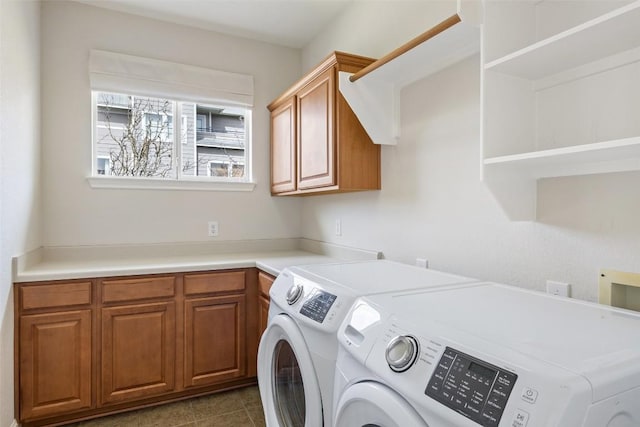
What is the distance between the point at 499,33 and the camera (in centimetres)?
125

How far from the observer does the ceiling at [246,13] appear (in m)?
2.58

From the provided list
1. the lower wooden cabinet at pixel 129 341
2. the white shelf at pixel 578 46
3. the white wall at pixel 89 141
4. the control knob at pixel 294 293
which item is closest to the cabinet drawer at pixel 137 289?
the lower wooden cabinet at pixel 129 341

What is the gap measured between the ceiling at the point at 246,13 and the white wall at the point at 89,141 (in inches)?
3.6

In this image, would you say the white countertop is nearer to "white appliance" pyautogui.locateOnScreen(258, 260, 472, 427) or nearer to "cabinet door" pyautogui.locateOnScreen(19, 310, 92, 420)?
"cabinet door" pyautogui.locateOnScreen(19, 310, 92, 420)

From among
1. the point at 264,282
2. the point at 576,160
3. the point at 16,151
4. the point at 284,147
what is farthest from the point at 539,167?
the point at 16,151

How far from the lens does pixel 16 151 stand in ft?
6.55

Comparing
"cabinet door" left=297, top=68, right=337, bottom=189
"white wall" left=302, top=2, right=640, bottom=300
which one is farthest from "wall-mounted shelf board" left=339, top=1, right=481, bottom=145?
"cabinet door" left=297, top=68, right=337, bottom=189

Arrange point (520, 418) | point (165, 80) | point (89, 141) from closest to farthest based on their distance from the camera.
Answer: point (520, 418) → point (89, 141) → point (165, 80)

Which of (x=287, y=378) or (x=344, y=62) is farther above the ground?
(x=344, y=62)

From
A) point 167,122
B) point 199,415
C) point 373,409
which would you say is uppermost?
point 167,122

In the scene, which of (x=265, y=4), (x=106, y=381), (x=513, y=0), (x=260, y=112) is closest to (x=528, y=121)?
(x=513, y=0)

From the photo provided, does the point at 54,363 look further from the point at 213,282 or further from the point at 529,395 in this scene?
the point at 529,395

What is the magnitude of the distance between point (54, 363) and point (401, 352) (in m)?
2.12

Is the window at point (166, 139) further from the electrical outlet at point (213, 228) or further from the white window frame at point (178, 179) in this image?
the electrical outlet at point (213, 228)
